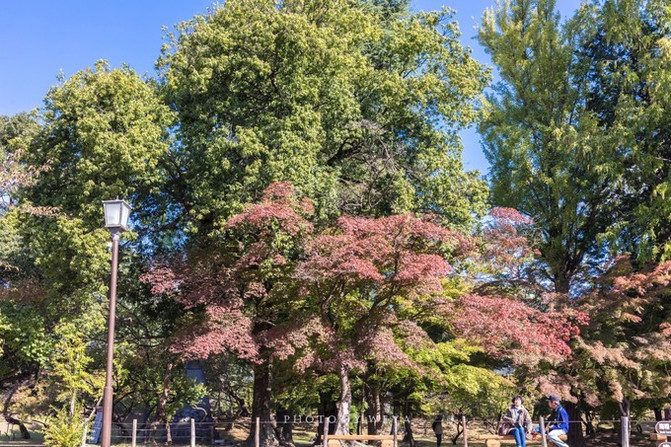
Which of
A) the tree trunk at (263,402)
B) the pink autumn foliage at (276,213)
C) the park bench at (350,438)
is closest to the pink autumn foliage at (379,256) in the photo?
the pink autumn foliage at (276,213)

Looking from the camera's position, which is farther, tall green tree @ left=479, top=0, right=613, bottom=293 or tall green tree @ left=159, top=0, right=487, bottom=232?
tall green tree @ left=479, top=0, right=613, bottom=293

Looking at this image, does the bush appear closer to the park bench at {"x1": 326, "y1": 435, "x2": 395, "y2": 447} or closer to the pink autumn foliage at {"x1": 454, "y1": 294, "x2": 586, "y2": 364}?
the park bench at {"x1": 326, "y1": 435, "x2": 395, "y2": 447}

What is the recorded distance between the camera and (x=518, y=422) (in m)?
10.3

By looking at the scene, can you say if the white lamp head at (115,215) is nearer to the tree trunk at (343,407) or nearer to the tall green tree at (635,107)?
the tree trunk at (343,407)

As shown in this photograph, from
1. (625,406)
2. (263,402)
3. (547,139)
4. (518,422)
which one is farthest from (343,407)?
(547,139)

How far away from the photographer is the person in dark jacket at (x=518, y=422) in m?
10.2

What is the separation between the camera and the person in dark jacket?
10219 mm

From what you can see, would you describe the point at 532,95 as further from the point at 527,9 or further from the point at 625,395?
the point at 625,395

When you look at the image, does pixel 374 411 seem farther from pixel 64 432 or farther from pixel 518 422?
pixel 64 432

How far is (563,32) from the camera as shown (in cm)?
2225

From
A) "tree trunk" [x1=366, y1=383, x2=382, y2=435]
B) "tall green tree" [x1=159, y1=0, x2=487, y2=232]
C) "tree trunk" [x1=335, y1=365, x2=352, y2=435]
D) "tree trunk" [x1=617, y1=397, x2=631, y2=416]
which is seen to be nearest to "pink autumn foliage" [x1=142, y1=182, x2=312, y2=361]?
"tall green tree" [x1=159, y1=0, x2=487, y2=232]

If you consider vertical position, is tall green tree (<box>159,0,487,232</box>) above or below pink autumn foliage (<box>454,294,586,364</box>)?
above

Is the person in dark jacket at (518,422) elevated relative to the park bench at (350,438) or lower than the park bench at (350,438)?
elevated

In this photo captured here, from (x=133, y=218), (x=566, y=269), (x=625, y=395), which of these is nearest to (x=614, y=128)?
(x=566, y=269)
